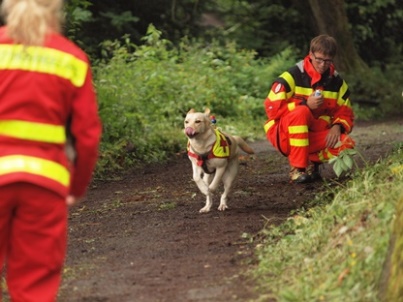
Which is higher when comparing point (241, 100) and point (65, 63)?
point (65, 63)

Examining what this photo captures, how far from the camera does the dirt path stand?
7.31 meters

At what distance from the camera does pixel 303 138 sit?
1164cm

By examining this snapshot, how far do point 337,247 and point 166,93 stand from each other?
41.4 ft

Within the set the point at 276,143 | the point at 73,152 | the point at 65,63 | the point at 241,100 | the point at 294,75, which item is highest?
the point at 65,63

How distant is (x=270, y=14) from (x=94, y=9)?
602cm

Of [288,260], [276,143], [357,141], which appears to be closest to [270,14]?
[357,141]

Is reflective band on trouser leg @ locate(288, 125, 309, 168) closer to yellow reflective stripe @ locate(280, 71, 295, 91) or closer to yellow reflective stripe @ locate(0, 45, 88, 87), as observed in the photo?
yellow reflective stripe @ locate(280, 71, 295, 91)

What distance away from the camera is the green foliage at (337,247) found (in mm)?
6375

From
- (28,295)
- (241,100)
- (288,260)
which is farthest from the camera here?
(241,100)

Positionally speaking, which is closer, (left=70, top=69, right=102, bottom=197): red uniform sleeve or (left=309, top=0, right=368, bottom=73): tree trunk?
(left=70, top=69, right=102, bottom=197): red uniform sleeve

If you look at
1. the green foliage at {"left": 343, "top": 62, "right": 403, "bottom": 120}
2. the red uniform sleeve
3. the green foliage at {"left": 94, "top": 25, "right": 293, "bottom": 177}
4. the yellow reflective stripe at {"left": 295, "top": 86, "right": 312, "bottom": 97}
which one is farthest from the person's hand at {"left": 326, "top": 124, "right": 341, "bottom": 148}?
the green foliage at {"left": 343, "top": 62, "right": 403, "bottom": 120}

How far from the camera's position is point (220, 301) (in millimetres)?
6816

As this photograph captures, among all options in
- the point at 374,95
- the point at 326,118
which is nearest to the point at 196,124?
the point at 326,118

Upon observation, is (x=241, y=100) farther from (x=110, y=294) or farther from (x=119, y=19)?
(x=110, y=294)
